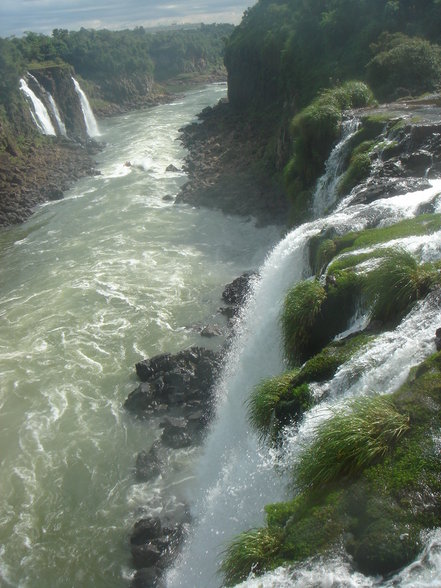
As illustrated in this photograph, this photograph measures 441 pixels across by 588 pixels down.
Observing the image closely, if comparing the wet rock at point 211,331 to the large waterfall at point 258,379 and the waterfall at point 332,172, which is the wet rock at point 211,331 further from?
the waterfall at point 332,172

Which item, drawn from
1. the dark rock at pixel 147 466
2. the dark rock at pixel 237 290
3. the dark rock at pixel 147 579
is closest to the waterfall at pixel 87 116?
the dark rock at pixel 237 290

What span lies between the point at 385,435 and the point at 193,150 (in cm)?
4080

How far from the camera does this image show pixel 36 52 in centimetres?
6931

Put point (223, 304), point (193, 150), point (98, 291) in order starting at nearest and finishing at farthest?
point (223, 304), point (98, 291), point (193, 150)

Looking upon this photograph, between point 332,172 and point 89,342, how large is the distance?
10849 millimetres

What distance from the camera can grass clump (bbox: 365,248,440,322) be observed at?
823 centimetres

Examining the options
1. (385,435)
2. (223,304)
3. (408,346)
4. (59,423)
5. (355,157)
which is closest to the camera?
(385,435)

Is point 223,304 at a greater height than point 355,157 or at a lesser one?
lesser

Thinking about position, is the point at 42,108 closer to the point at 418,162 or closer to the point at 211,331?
the point at 211,331

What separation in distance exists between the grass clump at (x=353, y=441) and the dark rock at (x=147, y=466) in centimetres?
740

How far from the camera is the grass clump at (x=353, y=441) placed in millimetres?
5703

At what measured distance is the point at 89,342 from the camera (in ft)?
59.9


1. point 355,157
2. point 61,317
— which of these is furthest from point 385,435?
point 61,317

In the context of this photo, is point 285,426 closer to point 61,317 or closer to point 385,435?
point 385,435
